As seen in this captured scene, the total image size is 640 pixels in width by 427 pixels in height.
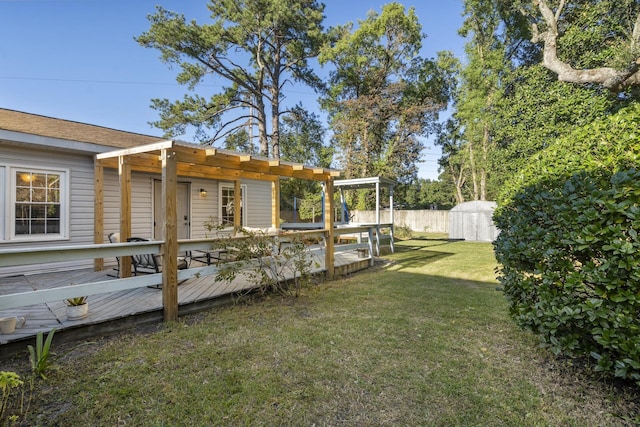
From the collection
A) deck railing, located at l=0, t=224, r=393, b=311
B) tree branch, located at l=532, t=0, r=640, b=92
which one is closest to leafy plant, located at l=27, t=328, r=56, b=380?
deck railing, located at l=0, t=224, r=393, b=311

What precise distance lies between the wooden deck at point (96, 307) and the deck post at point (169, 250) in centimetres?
16

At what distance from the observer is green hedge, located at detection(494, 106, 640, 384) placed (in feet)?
6.67

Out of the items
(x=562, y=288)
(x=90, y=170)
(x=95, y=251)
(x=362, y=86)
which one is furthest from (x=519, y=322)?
(x=362, y=86)

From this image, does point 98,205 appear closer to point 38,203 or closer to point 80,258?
point 38,203

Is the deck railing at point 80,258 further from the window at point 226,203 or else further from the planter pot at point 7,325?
the window at point 226,203

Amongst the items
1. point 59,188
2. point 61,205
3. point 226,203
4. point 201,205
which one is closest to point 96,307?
point 61,205

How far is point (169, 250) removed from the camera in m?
3.98

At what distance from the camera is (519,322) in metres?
2.80

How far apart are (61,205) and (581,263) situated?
8.21 meters

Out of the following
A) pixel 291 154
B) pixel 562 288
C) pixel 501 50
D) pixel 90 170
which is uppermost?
pixel 501 50

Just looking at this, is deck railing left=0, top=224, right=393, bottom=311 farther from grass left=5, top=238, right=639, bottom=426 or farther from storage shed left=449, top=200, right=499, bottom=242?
storage shed left=449, top=200, right=499, bottom=242

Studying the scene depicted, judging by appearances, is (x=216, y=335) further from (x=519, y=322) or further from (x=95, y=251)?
(x=519, y=322)

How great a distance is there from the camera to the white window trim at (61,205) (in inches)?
219

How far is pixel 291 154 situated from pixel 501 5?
15.3 m
